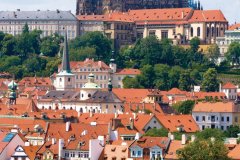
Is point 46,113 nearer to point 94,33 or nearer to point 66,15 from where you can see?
point 94,33

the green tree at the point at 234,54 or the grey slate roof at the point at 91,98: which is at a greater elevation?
the green tree at the point at 234,54

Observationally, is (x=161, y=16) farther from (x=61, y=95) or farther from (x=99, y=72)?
(x=61, y=95)

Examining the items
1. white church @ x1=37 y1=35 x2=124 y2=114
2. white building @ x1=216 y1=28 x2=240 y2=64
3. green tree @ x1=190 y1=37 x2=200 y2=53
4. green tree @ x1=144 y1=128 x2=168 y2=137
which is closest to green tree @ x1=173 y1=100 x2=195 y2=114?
white church @ x1=37 y1=35 x2=124 y2=114

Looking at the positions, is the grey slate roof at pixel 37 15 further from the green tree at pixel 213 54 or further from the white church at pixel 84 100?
the white church at pixel 84 100

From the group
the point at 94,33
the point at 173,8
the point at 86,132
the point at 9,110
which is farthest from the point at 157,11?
the point at 86,132

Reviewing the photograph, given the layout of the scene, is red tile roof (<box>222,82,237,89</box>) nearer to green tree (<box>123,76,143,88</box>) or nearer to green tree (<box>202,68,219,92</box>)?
green tree (<box>202,68,219,92</box>)

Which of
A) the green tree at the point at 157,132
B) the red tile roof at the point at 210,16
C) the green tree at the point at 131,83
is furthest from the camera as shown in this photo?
the red tile roof at the point at 210,16

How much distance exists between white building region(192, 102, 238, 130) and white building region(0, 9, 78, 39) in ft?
250

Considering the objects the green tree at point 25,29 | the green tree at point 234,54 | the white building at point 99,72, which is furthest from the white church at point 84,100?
the green tree at point 25,29

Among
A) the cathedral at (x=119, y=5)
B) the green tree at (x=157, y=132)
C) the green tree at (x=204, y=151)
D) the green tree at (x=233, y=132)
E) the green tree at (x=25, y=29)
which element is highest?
the cathedral at (x=119, y=5)

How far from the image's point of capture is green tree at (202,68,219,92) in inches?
5640

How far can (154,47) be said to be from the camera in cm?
16125

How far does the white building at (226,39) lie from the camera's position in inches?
6693

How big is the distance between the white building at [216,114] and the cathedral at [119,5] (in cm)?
8391
